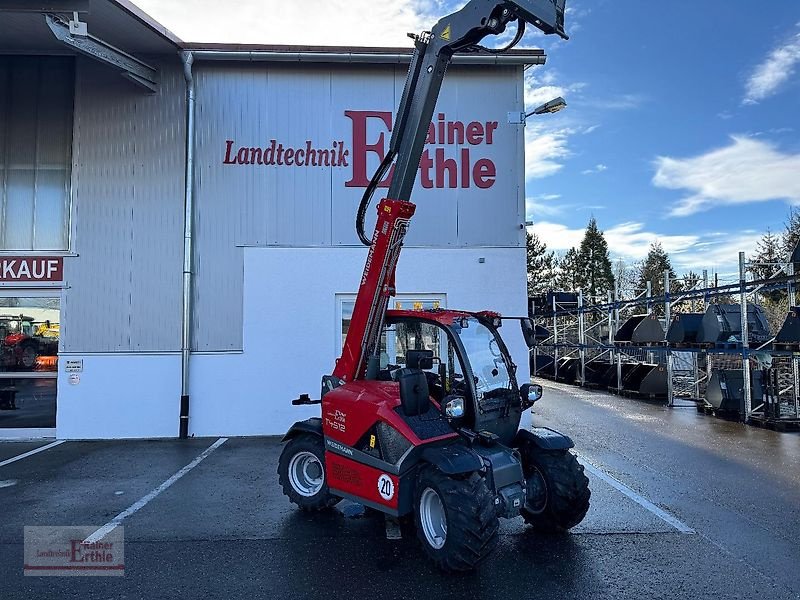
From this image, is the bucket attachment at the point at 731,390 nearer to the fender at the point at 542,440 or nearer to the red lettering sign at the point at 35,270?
the fender at the point at 542,440

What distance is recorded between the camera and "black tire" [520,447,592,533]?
5027 mm

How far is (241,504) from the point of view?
620 centimetres

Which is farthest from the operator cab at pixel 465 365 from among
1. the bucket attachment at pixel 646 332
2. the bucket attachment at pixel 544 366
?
the bucket attachment at pixel 544 366

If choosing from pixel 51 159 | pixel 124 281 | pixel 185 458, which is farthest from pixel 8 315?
pixel 185 458

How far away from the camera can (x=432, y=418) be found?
4.89 metres

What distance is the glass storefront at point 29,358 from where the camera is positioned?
10.2 meters

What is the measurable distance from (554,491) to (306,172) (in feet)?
24.7

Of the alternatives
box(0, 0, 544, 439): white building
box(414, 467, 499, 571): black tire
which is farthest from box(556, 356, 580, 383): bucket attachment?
box(414, 467, 499, 571): black tire

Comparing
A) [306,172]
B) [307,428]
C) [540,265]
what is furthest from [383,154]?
[540,265]

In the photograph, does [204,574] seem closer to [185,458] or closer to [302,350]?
[185,458]

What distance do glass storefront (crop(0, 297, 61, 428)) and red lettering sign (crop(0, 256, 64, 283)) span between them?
1.17ft

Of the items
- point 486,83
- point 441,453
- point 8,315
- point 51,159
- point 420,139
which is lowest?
point 441,453

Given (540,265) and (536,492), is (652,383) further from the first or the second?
(540,265)

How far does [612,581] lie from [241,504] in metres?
3.86
